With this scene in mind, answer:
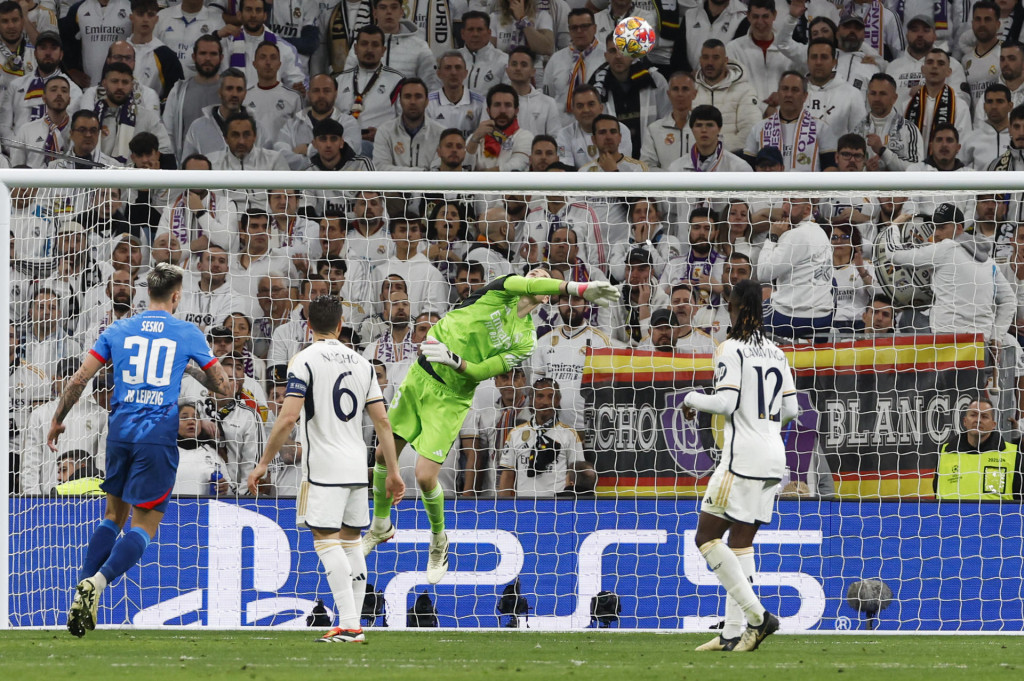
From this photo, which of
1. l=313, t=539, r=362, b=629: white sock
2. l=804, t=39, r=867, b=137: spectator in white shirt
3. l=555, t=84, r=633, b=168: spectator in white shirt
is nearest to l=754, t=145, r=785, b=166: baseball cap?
l=804, t=39, r=867, b=137: spectator in white shirt

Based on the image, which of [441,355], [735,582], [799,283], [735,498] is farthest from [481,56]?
[735,582]

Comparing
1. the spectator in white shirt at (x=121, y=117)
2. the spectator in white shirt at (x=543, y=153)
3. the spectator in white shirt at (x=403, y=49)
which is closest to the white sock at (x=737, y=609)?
the spectator in white shirt at (x=543, y=153)

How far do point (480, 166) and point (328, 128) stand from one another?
1426mm

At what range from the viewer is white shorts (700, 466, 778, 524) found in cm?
607

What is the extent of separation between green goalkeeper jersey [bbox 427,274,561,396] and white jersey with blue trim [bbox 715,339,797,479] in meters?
1.73

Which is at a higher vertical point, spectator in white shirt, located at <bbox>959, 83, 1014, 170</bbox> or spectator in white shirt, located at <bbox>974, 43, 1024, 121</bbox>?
spectator in white shirt, located at <bbox>974, 43, 1024, 121</bbox>

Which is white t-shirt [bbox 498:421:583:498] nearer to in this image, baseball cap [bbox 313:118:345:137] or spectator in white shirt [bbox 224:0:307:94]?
baseball cap [bbox 313:118:345:137]

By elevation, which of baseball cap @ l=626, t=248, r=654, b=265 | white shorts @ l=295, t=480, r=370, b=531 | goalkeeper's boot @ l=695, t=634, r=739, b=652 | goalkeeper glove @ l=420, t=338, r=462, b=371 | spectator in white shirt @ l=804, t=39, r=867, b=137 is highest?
spectator in white shirt @ l=804, t=39, r=867, b=137

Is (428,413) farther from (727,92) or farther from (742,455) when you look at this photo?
(727,92)

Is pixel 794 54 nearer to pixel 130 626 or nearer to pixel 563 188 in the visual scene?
pixel 563 188

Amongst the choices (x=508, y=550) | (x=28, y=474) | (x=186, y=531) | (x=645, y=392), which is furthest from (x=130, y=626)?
Answer: (x=645, y=392)

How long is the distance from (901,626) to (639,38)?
5274 millimetres

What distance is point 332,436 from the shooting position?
6.16 m

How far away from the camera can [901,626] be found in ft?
25.8
